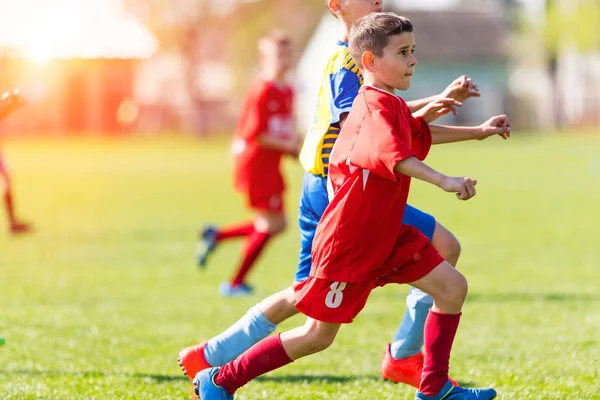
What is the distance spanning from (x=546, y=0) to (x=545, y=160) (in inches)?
1544

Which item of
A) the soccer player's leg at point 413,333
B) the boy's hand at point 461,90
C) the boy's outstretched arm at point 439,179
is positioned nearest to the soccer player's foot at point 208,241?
the soccer player's leg at point 413,333

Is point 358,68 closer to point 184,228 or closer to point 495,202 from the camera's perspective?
point 184,228

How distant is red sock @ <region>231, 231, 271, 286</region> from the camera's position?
8.73m

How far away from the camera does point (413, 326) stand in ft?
16.5

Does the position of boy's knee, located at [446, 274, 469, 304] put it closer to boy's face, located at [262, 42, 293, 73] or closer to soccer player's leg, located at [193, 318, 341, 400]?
soccer player's leg, located at [193, 318, 341, 400]

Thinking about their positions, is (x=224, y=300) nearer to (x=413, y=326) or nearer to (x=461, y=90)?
(x=413, y=326)

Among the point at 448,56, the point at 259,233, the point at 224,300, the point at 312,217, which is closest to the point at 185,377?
the point at 312,217

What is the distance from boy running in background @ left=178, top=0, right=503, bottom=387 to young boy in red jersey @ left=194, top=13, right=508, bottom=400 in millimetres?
318

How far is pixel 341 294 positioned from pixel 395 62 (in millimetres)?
971

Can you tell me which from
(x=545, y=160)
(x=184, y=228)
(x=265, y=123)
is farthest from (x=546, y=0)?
(x=265, y=123)

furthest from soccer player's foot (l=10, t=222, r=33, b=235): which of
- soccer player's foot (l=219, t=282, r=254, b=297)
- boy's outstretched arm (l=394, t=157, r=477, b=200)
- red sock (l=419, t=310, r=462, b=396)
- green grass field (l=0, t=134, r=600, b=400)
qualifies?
boy's outstretched arm (l=394, t=157, r=477, b=200)

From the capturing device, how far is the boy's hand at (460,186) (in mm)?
3719

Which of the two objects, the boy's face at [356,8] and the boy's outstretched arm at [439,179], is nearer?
the boy's outstretched arm at [439,179]

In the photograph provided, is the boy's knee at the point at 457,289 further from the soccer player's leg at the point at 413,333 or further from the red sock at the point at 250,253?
the red sock at the point at 250,253
